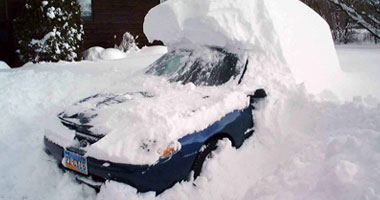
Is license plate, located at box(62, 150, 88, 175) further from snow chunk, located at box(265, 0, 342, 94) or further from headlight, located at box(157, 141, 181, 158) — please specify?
snow chunk, located at box(265, 0, 342, 94)

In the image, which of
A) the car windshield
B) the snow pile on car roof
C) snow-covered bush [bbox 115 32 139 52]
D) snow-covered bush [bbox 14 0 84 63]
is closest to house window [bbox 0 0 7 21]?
snow-covered bush [bbox 14 0 84 63]

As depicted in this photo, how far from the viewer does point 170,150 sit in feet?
8.98

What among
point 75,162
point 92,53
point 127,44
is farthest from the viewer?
point 127,44

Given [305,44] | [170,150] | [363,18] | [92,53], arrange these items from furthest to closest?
[92,53] → [305,44] → [363,18] → [170,150]

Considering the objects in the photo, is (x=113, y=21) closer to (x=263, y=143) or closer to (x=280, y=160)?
(x=263, y=143)

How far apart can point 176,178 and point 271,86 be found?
5.36ft

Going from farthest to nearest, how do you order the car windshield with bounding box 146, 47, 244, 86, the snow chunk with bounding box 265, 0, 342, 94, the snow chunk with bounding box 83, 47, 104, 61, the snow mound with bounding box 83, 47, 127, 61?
the snow chunk with bounding box 83, 47, 104, 61 < the snow mound with bounding box 83, 47, 127, 61 < the snow chunk with bounding box 265, 0, 342, 94 < the car windshield with bounding box 146, 47, 244, 86

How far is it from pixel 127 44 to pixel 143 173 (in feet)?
30.9

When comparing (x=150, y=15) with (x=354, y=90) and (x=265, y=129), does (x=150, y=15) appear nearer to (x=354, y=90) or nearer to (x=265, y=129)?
(x=265, y=129)

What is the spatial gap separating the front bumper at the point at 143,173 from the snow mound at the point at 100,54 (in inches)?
309

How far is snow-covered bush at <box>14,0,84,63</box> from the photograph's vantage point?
8656 mm

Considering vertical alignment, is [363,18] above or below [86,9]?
above

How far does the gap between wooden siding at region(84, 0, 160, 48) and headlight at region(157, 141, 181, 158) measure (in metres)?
9.34

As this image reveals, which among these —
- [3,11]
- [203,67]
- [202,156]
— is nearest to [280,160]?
[202,156]
